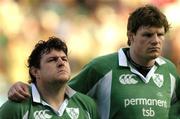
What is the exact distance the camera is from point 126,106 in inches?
103

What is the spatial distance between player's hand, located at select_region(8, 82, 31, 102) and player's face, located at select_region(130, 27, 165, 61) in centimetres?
62

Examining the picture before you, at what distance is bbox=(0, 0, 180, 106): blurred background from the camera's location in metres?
5.38

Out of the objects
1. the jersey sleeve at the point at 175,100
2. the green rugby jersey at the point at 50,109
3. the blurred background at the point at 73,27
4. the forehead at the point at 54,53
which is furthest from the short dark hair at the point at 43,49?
the blurred background at the point at 73,27

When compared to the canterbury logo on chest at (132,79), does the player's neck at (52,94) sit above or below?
above

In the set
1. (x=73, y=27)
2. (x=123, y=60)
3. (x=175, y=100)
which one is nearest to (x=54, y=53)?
(x=123, y=60)

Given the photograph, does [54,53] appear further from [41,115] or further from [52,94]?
[41,115]

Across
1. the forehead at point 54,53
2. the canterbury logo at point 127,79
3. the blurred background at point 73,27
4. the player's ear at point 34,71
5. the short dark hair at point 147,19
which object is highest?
the short dark hair at point 147,19

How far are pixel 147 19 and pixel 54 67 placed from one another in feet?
1.91

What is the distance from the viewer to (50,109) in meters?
2.40

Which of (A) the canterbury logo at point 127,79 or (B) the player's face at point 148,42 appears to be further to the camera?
(A) the canterbury logo at point 127,79

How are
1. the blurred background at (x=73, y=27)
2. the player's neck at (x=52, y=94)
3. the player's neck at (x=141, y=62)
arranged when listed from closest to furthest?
1. the player's neck at (x=52, y=94)
2. the player's neck at (x=141, y=62)
3. the blurred background at (x=73, y=27)

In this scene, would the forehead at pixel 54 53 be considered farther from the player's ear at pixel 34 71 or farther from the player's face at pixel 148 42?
the player's face at pixel 148 42

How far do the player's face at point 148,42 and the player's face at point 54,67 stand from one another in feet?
1.37

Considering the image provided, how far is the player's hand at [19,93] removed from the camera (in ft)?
7.74
